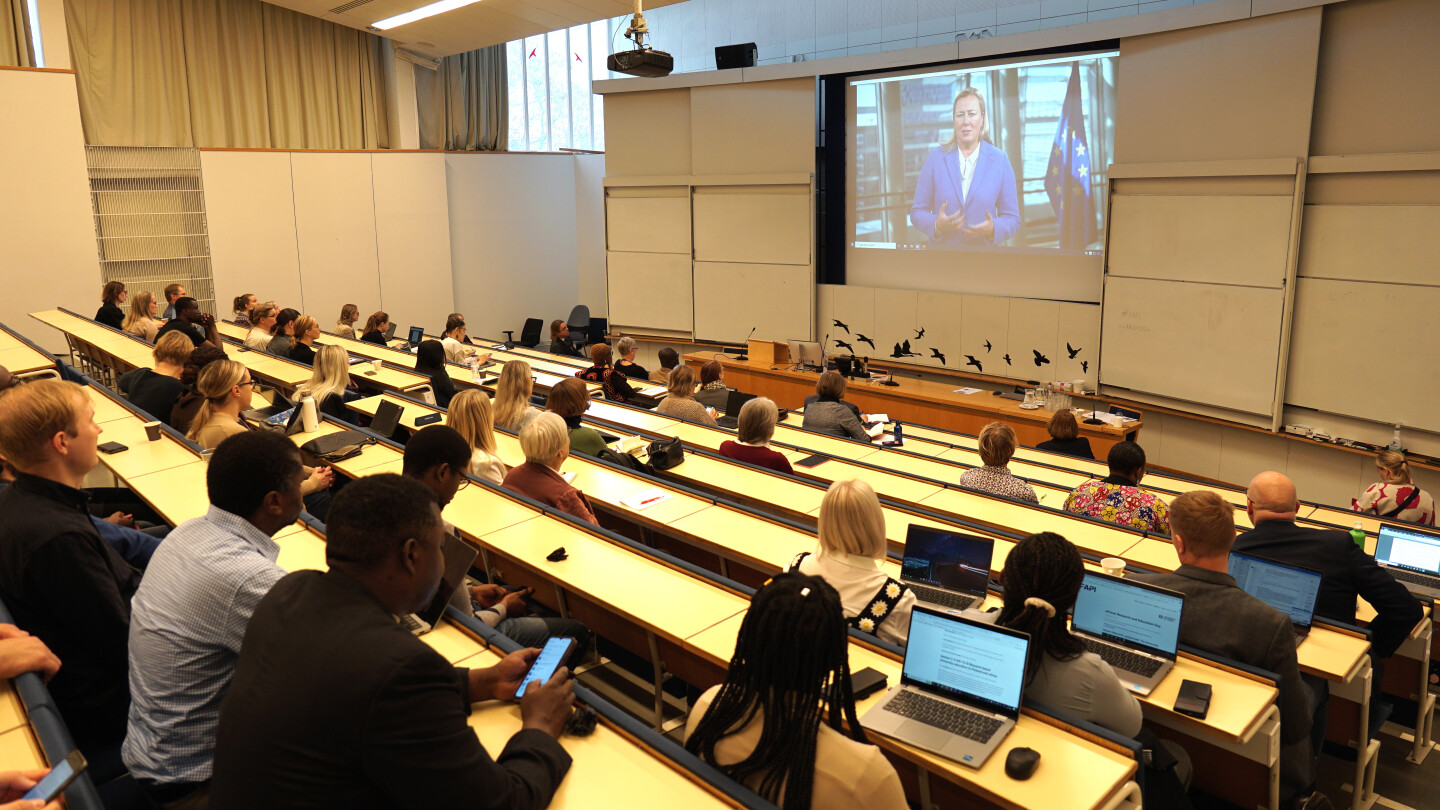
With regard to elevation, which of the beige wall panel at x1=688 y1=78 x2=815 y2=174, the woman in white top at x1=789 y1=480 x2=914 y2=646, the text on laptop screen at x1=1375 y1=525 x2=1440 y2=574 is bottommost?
the text on laptop screen at x1=1375 y1=525 x2=1440 y2=574

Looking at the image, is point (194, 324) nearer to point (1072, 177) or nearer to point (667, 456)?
point (667, 456)

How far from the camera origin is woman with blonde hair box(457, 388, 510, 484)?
4426 mm

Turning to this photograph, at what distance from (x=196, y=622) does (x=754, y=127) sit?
10.5 metres

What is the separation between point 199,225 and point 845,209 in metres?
8.22

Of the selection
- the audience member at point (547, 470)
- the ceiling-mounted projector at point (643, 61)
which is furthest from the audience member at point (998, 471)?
the ceiling-mounted projector at point (643, 61)

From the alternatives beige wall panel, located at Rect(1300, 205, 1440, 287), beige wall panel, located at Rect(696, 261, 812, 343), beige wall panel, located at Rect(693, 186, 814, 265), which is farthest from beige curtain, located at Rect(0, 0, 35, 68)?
beige wall panel, located at Rect(1300, 205, 1440, 287)

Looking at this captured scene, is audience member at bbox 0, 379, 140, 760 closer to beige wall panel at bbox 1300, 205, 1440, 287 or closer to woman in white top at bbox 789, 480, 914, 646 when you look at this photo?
woman in white top at bbox 789, 480, 914, 646

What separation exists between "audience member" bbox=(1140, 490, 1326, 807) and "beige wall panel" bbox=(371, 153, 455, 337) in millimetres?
12178

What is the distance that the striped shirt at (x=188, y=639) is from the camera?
2045mm

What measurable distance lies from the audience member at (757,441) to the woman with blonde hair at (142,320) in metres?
6.32

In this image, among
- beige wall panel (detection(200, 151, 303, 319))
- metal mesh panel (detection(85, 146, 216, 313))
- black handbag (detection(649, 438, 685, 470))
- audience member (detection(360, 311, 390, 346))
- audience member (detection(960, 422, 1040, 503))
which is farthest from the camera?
beige wall panel (detection(200, 151, 303, 319))

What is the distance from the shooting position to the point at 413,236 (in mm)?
13289

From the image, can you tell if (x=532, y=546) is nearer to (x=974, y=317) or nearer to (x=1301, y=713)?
(x=1301, y=713)

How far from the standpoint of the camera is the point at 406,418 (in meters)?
5.97
